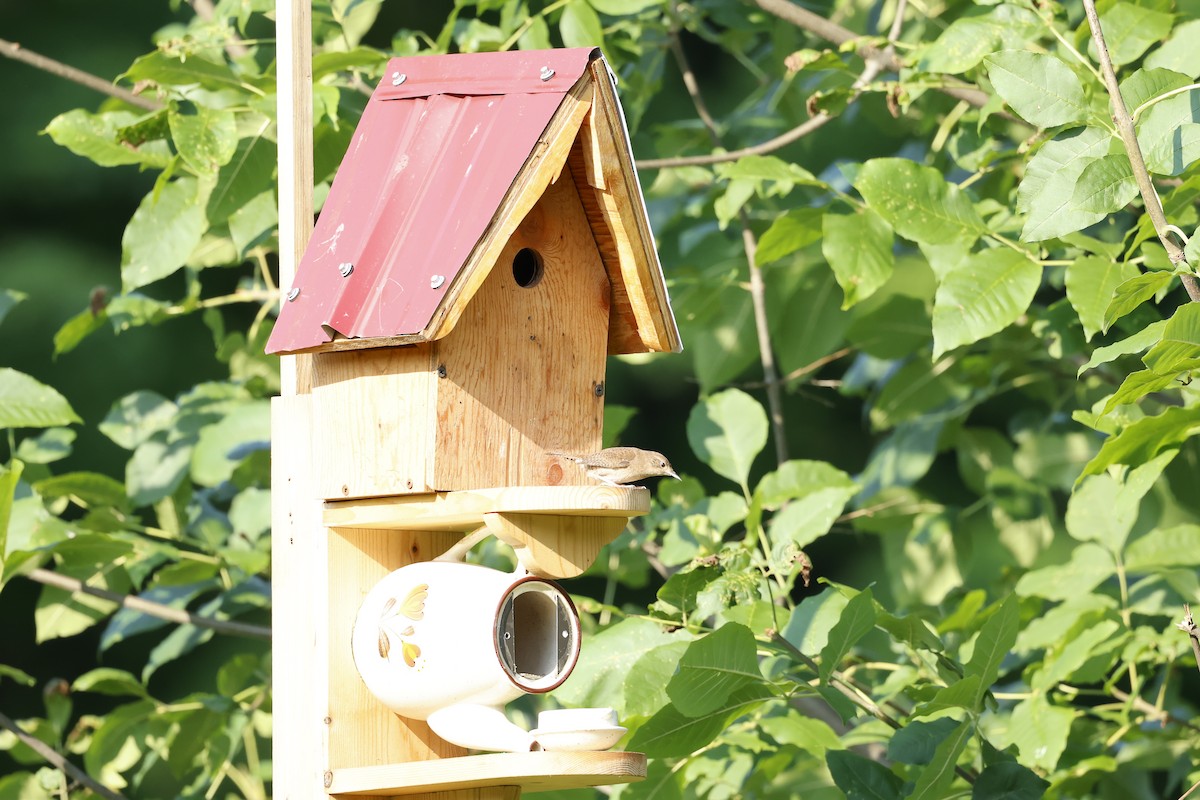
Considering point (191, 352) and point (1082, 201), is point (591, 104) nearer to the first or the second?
point (1082, 201)

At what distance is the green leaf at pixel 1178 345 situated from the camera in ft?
5.67

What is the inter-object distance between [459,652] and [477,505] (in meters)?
0.18

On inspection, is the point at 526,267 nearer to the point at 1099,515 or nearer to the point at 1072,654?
the point at 1072,654

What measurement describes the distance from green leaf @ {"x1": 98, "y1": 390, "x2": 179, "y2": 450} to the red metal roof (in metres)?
1.22

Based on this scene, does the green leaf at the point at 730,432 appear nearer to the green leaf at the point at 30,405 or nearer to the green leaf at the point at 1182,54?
the green leaf at the point at 1182,54

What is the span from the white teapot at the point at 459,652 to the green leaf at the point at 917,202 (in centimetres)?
79

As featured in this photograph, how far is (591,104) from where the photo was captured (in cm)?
194

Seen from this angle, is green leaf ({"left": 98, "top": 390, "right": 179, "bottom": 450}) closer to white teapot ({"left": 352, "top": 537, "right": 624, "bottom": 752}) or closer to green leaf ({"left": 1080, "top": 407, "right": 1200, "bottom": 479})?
white teapot ({"left": 352, "top": 537, "right": 624, "bottom": 752})

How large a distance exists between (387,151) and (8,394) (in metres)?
0.96

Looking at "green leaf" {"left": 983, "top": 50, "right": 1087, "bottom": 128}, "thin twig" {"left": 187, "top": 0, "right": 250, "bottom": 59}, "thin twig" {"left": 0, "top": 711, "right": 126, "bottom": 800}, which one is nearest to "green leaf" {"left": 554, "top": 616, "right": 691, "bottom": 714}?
"green leaf" {"left": 983, "top": 50, "right": 1087, "bottom": 128}

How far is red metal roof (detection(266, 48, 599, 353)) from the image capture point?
1.88 metres

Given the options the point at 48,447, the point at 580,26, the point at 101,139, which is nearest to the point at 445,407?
the point at 101,139

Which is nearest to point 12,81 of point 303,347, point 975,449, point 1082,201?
point 975,449

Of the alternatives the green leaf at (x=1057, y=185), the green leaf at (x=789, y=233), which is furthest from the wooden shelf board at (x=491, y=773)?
the green leaf at (x=789, y=233)
